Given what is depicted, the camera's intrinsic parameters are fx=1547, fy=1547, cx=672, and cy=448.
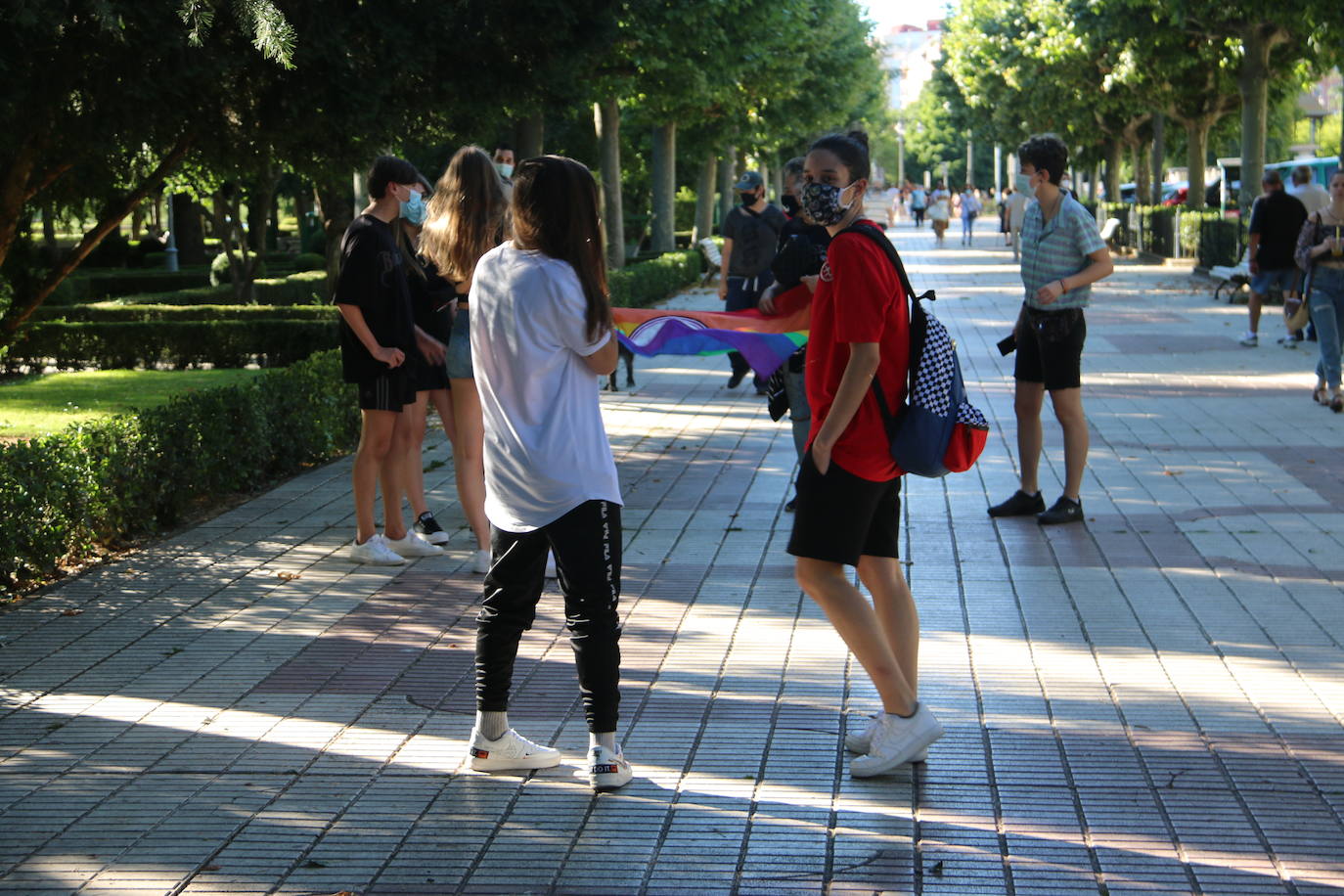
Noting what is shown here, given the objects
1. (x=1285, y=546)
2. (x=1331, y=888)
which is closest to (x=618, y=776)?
(x=1331, y=888)

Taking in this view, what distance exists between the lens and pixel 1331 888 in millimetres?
A: 3688

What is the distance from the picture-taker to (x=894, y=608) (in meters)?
4.58

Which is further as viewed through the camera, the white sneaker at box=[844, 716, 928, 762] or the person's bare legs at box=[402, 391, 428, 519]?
the person's bare legs at box=[402, 391, 428, 519]

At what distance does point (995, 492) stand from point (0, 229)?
601 centimetres

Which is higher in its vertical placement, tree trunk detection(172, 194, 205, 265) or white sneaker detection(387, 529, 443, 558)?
tree trunk detection(172, 194, 205, 265)

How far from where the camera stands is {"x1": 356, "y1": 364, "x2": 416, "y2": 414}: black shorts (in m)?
7.12

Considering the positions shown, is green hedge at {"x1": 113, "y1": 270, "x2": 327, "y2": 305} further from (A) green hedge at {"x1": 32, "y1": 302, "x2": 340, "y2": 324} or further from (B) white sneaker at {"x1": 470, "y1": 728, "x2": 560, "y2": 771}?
(B) white sneaker at {"x1": 470, "y1": 728, "x2": 560, "y2": 771}

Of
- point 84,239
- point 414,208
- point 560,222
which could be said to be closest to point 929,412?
point 560,222

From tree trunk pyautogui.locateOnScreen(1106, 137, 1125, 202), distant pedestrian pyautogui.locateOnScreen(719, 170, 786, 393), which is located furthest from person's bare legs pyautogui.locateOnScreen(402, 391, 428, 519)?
tree trunk pyautogui.locateOnScreen(1106, 137, 1125, 202)

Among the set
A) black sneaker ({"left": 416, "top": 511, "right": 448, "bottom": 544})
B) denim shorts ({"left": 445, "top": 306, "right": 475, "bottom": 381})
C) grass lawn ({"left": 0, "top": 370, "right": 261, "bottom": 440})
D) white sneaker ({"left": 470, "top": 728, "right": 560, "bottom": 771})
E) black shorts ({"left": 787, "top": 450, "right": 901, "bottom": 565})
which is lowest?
white sneaker ({"left": 470, "top": 728, "right": 560, "bottom": 771})

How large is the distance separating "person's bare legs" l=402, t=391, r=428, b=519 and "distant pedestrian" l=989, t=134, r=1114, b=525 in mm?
3111

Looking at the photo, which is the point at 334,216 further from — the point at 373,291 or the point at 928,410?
the point at 928,410

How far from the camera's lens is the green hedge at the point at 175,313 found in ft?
63.8

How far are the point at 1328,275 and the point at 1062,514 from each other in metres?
4.80
